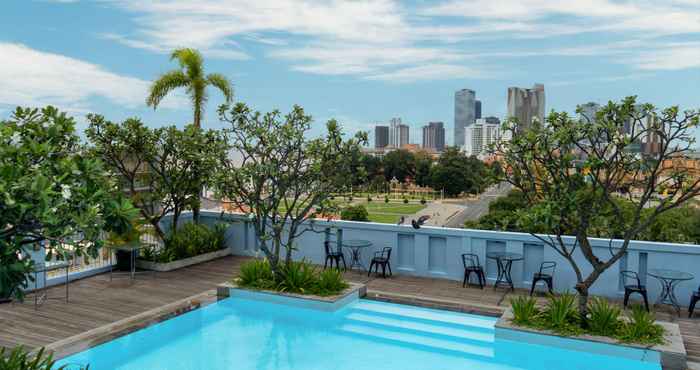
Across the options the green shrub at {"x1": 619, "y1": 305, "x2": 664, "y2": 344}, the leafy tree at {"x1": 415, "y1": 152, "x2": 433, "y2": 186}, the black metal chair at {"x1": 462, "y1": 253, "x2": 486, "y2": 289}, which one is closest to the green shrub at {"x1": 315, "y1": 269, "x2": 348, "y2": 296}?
the black metal chair at {"x1": 462, "y1": 253, "x2": 486, "y2": 289}

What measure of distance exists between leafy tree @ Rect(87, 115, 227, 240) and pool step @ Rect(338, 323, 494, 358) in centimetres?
443

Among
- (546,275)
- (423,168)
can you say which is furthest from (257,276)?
(423,168)

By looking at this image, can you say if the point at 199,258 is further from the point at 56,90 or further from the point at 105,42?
the point at 105,42

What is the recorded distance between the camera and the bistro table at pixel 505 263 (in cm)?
989

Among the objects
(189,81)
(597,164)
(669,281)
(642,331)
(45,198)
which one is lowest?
(642,331)

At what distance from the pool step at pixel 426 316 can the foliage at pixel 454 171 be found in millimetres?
102944

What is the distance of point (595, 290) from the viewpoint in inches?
389

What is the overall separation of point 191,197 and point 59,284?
3.16 m

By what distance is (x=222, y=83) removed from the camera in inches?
666

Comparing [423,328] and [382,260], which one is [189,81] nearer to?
[382,260]

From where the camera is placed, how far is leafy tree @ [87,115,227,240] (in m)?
11.5

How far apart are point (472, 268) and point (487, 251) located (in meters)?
0.57

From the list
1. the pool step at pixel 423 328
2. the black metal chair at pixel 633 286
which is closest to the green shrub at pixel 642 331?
the black metal chair at pixel 633 286

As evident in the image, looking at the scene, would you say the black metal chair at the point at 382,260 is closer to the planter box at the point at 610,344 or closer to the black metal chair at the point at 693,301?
the planter box at the point at 610,344
